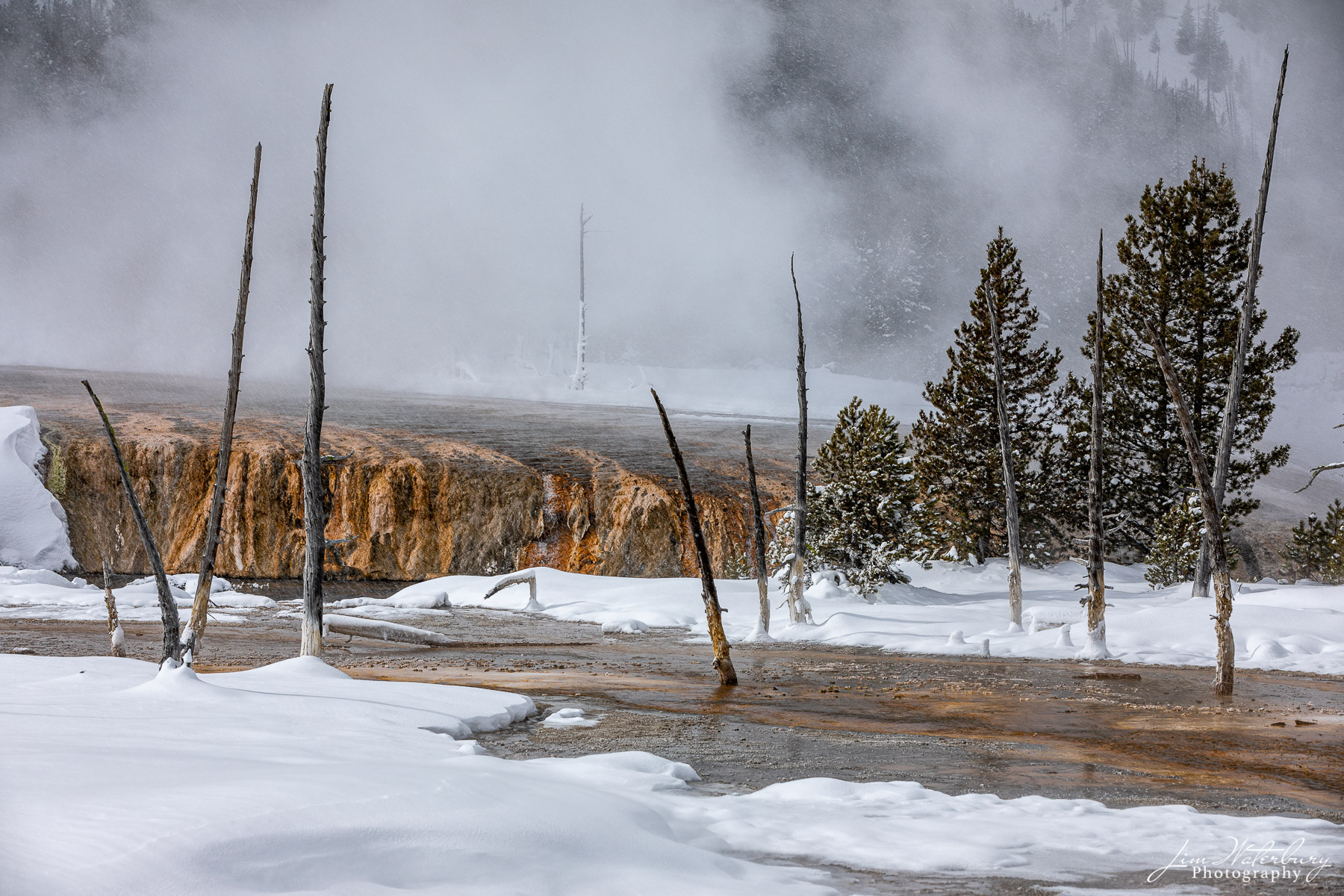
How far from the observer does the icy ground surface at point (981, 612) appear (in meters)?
17.8

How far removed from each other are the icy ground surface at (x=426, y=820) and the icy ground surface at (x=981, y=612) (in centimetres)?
1008

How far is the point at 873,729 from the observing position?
33.4ft

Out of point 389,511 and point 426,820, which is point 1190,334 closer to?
point 389,511

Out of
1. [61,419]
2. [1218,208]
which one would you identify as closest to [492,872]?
[1218,208]

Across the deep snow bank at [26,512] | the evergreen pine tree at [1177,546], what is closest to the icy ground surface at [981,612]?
the evergreen pine tree at [1177,546]

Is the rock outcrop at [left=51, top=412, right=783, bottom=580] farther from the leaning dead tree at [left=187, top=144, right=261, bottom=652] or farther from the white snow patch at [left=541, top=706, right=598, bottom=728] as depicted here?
the white snow patch at [left=541, top=706, right=598, bottom=728]

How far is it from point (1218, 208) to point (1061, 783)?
1216 inches

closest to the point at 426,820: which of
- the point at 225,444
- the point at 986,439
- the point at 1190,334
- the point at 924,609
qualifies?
the point at 225,444

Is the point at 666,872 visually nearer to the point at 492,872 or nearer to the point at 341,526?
the point at 492,872

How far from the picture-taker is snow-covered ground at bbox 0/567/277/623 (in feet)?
78.9

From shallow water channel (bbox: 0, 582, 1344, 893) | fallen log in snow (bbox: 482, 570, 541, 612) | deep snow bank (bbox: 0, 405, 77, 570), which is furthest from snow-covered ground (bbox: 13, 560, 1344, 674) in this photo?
deep snow bank (bbox: 0, 405, 77, 570)

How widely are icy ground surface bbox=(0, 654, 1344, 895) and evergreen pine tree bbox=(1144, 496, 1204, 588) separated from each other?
25602mm

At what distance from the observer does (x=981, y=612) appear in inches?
983

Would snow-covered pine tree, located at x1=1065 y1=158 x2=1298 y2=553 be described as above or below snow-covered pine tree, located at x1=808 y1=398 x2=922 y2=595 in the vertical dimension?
above
